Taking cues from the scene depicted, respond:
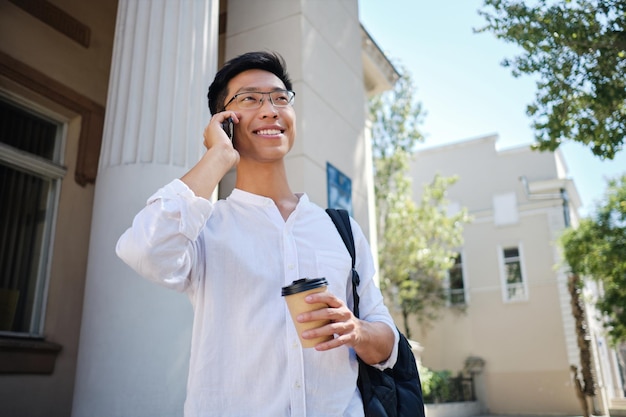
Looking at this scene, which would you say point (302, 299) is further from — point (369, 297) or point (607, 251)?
point (607, 251)

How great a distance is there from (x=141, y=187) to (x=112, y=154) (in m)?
0.36

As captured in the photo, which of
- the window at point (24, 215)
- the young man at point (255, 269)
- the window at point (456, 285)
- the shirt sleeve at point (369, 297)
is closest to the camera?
the young man at point (255, 269)

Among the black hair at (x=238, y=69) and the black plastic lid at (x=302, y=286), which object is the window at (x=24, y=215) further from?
the black plastic lid at (x=302, y=286)

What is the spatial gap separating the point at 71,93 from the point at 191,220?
16.3 feet

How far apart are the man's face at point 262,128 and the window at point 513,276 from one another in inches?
922

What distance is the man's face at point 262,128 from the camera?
1.79 meters

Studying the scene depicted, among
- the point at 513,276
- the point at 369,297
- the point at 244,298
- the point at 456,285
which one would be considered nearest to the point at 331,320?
the point at 244,298

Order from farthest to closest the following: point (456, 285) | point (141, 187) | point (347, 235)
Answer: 1. point (456, 285)
2. point (141, 187)
3. point (347, 235)

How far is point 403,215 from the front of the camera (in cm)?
1909

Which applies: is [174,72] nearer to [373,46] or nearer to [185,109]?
[185,109]

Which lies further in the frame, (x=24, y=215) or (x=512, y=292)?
(x=512, y=292)

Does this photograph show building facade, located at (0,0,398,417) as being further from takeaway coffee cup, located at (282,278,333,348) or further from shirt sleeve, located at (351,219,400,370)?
takeaway coffee cup, located at (282,278,333,348)

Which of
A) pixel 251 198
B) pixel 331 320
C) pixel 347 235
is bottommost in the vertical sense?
pixel 331 320

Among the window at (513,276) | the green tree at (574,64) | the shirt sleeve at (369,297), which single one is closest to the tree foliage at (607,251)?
the window at (513,276)
